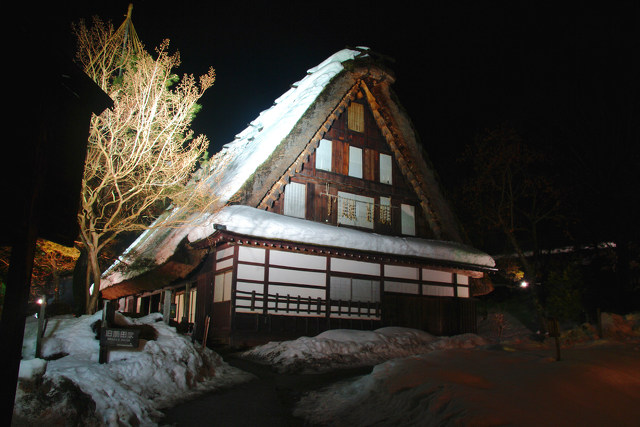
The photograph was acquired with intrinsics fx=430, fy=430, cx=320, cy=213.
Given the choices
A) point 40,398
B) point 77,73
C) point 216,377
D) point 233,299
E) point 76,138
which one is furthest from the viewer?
point 233,299

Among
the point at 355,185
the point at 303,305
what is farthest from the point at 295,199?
the point at 303,305

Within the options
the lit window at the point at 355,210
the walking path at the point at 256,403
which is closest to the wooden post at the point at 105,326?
the walking path at the point at 256,403

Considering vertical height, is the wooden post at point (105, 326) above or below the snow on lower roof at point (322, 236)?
below

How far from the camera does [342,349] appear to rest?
12.4m

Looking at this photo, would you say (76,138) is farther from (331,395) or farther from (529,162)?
(529,162)

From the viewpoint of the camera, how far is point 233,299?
13492 millimetres

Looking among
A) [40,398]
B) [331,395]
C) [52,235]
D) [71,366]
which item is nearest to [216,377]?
[331,395]

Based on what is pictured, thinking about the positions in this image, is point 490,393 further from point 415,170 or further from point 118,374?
point 415,170

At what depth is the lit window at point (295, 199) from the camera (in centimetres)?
1574

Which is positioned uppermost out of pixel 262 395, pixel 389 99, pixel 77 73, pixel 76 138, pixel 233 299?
pixel 389 99

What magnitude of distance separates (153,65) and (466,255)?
13364 millimetres

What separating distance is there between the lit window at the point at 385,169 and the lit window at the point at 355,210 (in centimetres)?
123

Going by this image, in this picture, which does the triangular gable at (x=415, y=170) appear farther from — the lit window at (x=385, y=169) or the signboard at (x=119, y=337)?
the signboard at (x=119, y=337)

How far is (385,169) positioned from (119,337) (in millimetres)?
13504
